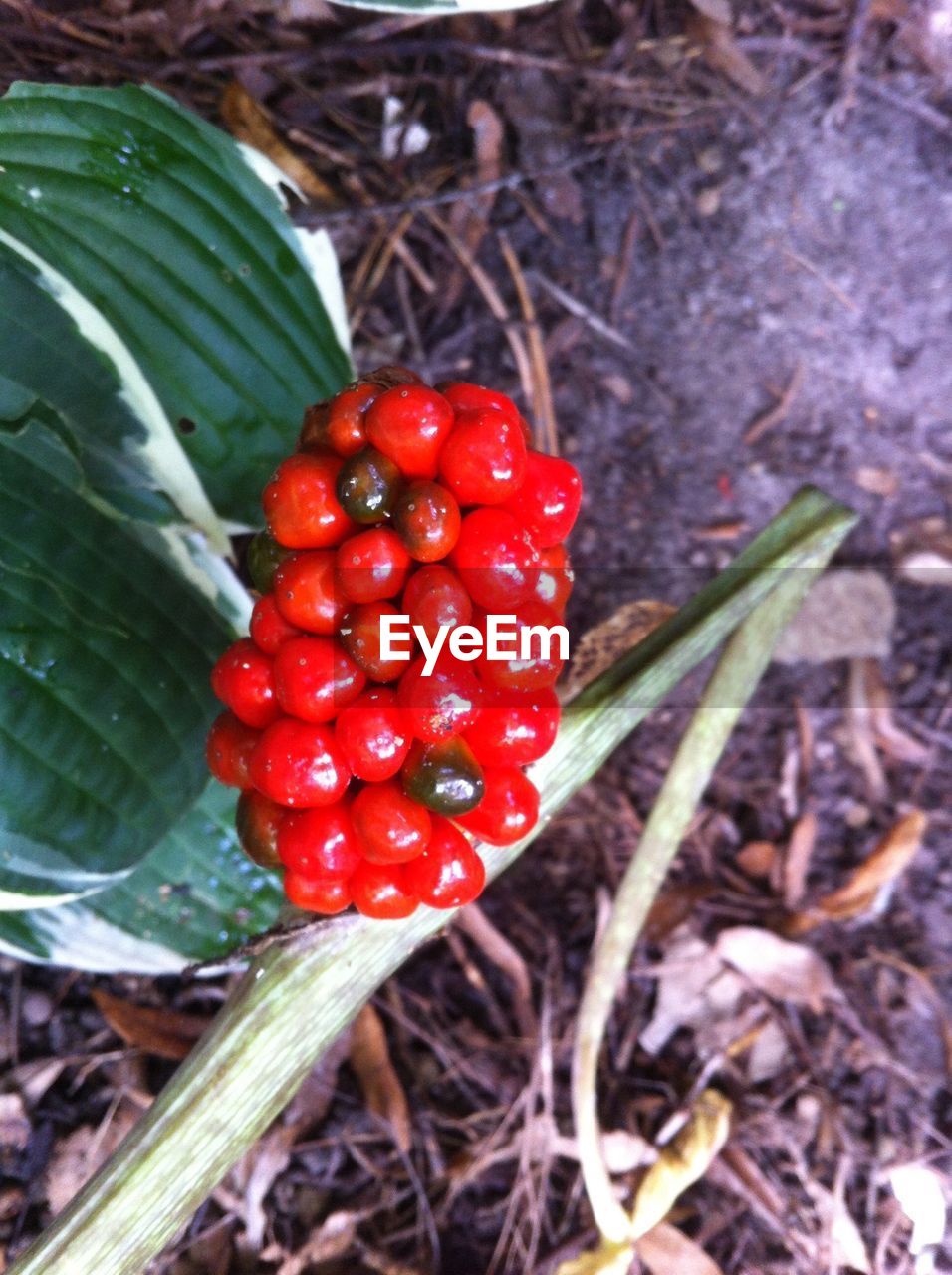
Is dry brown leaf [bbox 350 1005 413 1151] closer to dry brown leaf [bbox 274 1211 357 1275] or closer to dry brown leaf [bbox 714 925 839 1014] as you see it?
dry brown leaf [bbox 274 1211 357 1275]

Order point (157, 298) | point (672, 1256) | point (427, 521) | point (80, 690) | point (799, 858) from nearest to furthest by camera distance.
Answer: point (427, 521), point (80, 690), point (157, 298), point (672, 1256), point (799, 858)

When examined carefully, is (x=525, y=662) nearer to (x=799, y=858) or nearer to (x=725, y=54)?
(x=799, y=858)

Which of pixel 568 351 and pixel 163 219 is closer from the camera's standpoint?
pixel 163 219

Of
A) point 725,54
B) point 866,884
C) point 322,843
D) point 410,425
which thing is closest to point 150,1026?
point 322,843

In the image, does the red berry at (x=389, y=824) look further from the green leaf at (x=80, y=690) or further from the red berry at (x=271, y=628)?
the green leaf at (x=80, y=690)

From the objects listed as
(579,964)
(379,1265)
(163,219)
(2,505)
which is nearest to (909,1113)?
(579,964)

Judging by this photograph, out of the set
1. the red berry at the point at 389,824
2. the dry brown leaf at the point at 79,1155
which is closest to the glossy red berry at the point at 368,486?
the red berry at the point at 389,824

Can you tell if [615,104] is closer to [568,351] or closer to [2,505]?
[568,351]
